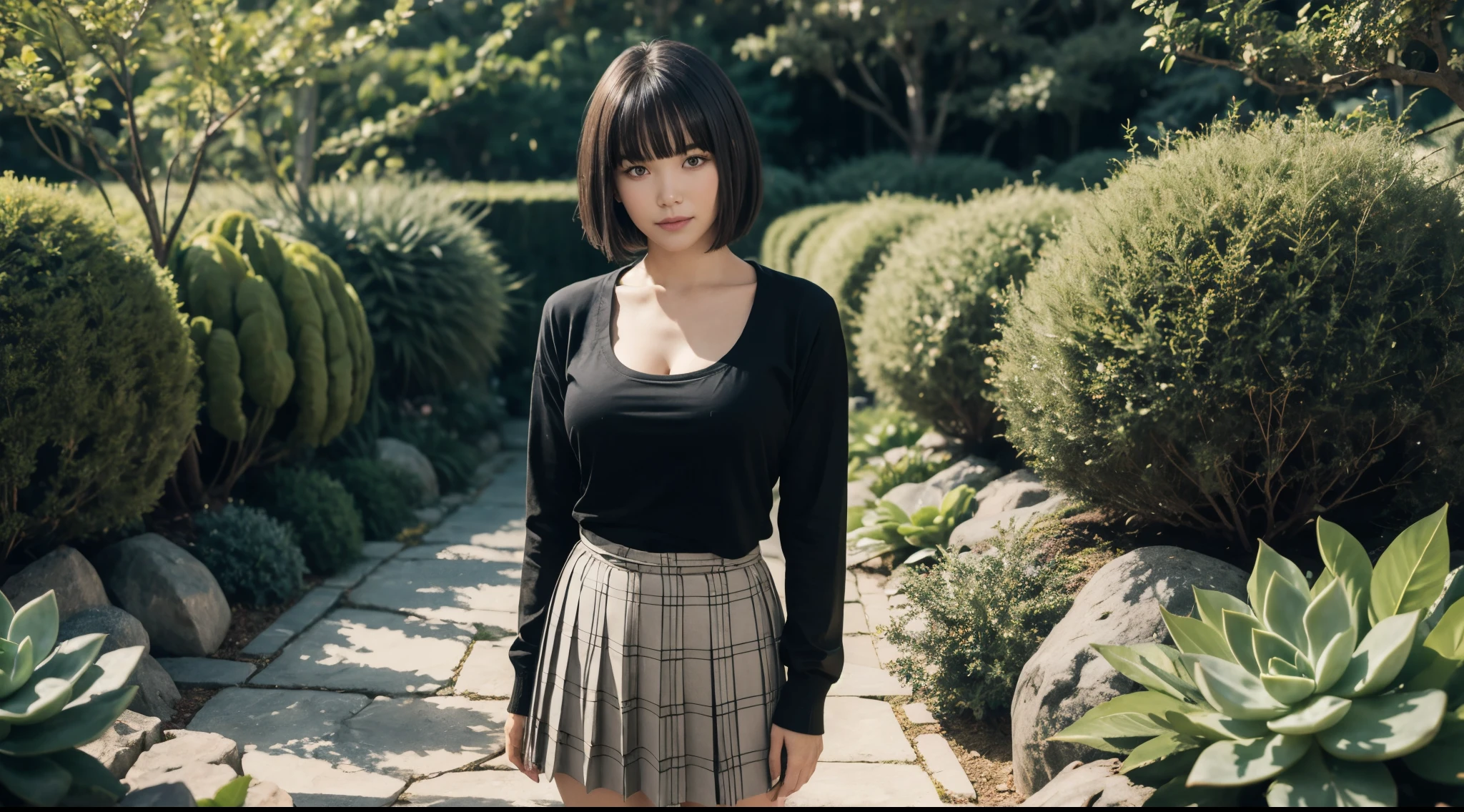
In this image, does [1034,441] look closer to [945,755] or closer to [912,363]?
[945,755]

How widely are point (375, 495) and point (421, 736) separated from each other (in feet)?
8.49

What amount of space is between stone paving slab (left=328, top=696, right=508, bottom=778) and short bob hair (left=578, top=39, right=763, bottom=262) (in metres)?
2.05

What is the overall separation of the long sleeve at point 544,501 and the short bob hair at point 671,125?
0.32 m

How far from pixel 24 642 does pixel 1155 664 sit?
228 cm

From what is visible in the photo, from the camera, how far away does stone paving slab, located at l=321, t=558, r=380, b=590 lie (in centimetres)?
504

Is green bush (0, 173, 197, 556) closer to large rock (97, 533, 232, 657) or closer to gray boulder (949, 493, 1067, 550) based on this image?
large rock (97, 533, 232, 657)

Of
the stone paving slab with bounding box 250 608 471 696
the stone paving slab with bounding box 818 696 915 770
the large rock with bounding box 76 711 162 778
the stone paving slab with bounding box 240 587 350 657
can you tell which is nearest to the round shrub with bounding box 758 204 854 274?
the stone paving slab with bounding box 240 587 350 657

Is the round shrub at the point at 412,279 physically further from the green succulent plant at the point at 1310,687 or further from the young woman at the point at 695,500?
the green succulent plant at the point at 1310,687

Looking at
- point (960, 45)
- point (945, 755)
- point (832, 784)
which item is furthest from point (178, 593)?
point (960, 45)

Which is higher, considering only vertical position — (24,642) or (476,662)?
(24,642)

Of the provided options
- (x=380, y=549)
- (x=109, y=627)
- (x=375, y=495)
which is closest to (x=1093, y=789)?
(x=109, y=627)

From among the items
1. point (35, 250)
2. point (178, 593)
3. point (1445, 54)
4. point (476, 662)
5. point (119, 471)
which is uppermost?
point (1445, 54)

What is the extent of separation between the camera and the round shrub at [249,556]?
4617 millimetres

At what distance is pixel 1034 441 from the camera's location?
3617mm
